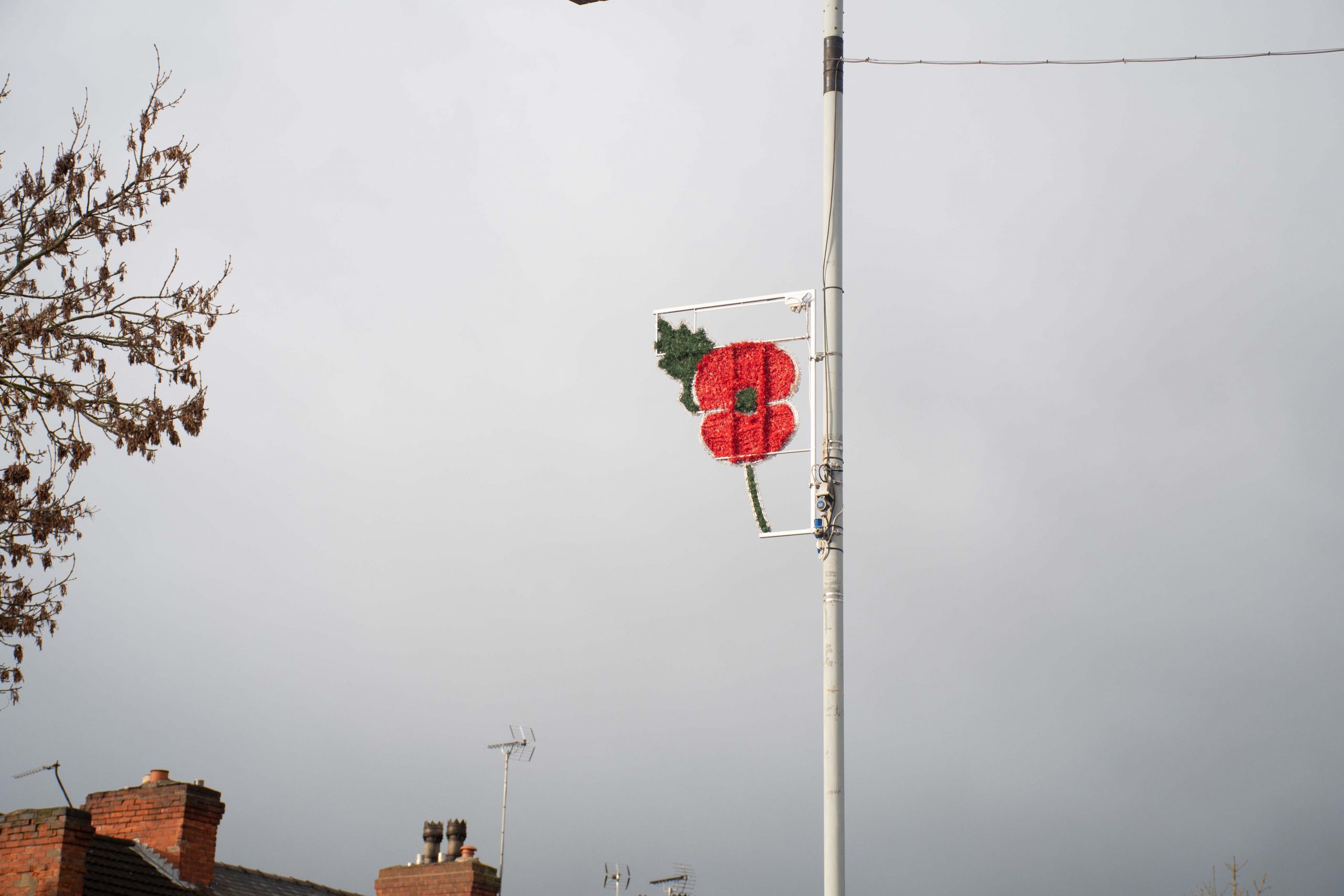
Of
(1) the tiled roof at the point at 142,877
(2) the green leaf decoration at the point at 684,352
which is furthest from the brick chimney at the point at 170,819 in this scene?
(2) the green leaf decoration at the point at 684,352

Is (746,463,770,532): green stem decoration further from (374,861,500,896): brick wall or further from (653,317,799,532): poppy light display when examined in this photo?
(374,861,500,896): brick wall

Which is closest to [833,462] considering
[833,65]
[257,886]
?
[833,65]

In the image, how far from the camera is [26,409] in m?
12.7

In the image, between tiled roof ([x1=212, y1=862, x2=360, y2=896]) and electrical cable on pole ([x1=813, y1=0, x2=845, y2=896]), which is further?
tiled roof ([x1=212, y1=862, x2=360, y2=896])

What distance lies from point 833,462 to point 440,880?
10764 mm

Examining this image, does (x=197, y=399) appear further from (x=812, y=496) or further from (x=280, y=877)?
(x=280, y=877)

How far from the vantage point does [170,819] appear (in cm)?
1833

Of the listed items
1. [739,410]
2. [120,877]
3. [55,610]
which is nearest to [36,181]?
[55,610]

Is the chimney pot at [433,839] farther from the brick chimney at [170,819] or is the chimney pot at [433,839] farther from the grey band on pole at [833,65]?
the grey band on pole at [833,65]

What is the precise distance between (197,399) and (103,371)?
1.09 metres

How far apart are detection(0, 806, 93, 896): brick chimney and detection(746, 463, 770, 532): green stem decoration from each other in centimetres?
892

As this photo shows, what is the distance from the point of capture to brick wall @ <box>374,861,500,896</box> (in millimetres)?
19297

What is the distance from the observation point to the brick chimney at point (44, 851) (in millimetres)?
15039

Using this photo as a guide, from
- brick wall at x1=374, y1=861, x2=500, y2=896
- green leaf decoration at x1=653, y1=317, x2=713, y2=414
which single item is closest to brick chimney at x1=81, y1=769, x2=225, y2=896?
brick wall at x1=374, y1=861, x2=500, y2=896
